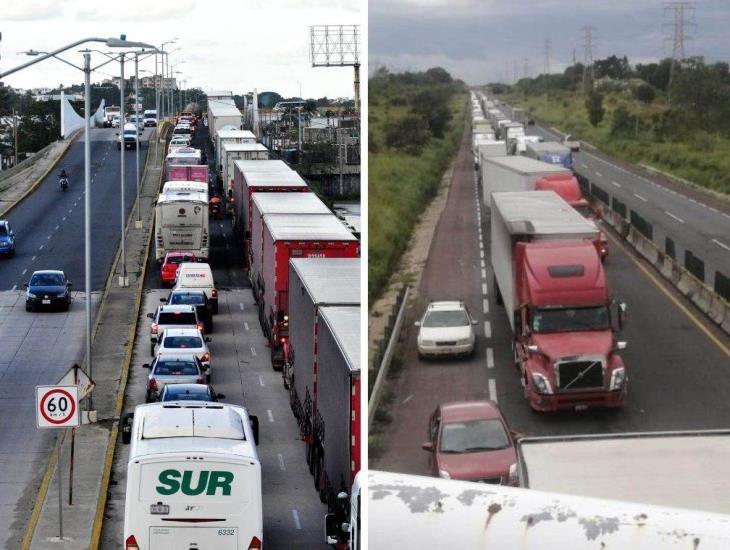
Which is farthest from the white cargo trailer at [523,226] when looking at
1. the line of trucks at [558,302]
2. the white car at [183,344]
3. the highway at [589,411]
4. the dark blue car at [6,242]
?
the dark blue car at [6,242]

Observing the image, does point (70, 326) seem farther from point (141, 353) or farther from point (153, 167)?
point (153, 167)

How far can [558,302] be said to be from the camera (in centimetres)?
517

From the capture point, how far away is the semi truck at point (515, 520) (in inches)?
193

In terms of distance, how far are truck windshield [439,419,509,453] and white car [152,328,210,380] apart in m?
20.5

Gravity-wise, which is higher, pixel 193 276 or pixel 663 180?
pixel 663 180

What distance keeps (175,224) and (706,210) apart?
36.6m

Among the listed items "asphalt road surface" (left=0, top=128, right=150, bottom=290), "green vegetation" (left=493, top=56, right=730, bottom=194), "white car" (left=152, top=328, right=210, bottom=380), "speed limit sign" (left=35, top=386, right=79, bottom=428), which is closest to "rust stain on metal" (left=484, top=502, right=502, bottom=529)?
"green vegetation" (left=493, top=56, right=730, bottom=194)

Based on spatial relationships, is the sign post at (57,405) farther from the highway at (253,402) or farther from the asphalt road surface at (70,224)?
the asphalt road surface at (70,224)

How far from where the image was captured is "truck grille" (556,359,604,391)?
5.01 m

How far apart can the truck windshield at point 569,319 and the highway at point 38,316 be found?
11690 millimetres

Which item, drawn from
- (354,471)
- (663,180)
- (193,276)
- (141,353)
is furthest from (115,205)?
(663,180)

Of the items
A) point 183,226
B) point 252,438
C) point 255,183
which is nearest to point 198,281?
point 255,183

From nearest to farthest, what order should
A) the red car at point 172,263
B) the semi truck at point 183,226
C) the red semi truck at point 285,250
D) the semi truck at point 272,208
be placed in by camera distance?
the red semi truck at point 285,250 → the semi truck at point 272,208 → the red car at point 172,263 → the semi truck at point 183,226

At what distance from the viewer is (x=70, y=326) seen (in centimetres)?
3359
